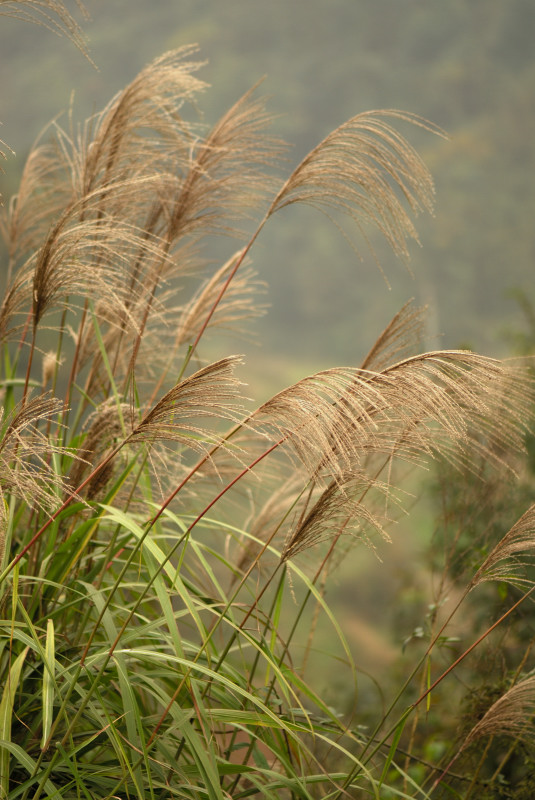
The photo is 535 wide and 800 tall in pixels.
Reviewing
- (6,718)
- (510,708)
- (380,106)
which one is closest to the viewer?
(6,718)

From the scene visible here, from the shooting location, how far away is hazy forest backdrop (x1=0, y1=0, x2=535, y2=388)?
171 inches

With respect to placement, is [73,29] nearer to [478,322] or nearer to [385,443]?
[385,443]

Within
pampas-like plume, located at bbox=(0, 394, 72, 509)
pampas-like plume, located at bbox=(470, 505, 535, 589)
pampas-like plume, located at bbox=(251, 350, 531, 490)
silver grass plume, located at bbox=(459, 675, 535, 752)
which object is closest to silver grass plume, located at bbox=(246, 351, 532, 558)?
pampas-like plume, located at bbox=(251, 350, 531, 490)

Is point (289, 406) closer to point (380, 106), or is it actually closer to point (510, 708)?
point (510, 708)

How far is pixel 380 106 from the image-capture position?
452 cm

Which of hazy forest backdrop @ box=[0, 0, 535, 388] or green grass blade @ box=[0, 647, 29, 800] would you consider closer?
green grass blade @ box=[0, 647, 29, 800]

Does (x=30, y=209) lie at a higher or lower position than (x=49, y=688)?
higher

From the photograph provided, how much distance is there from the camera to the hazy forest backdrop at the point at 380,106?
4.35 meters

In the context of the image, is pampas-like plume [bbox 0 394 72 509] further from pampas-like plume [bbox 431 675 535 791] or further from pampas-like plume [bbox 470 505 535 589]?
pampas-like plume [bbox 431 675 535 791]

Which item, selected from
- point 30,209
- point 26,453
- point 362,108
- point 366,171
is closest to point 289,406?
point 26,453

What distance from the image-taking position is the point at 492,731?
115cm

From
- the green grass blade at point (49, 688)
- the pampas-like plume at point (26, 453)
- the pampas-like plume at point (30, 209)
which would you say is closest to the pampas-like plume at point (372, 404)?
the pampas-like plume at point (26, 453)

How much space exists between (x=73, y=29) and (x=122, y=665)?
870mm

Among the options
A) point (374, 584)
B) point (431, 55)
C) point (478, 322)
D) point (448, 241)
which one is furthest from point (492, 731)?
point (431, 55)
